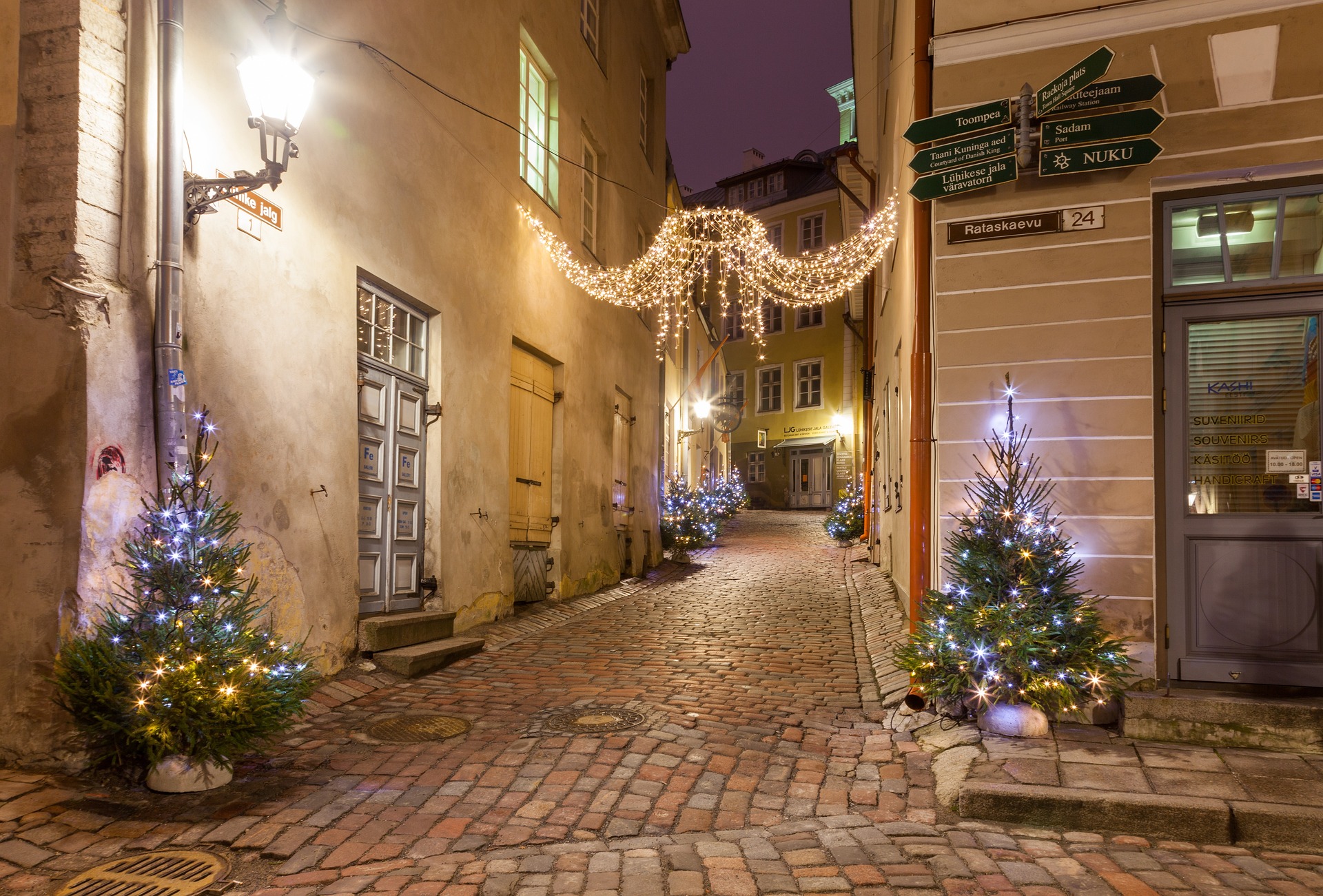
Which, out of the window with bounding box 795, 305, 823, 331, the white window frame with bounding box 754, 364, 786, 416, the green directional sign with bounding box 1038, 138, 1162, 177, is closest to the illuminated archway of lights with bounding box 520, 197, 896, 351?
the green directional sign with bounding box 1038, 138, 1162, 177

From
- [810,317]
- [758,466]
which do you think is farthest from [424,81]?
[758,466]

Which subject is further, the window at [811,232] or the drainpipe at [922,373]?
the window at [811,232]

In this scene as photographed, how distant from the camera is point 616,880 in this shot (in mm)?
3170

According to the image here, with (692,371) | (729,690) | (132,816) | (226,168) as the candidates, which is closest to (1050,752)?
(729,690)

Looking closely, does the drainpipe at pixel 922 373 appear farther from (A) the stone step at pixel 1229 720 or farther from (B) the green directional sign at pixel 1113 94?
(A) the stone step at pixel 1229 720

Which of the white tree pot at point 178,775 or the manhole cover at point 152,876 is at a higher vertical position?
the white tree pot at point 178,775

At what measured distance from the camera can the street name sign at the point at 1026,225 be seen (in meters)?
5.43

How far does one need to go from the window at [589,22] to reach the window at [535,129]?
1.69 m

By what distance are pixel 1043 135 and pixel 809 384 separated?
2683cm

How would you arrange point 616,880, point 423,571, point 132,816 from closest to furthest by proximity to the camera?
1. point 616,880
2. point 132,816
3. point 423,571

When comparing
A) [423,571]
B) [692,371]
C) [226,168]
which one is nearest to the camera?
[226,168]

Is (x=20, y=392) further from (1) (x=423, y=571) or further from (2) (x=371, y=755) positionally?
(1) (x=423, y=571)

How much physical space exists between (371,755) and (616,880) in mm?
1996

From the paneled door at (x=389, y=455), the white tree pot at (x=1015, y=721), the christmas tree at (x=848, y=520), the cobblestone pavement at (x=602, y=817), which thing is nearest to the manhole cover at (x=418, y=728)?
the cobblestone pavement at (x=602, y=817)
